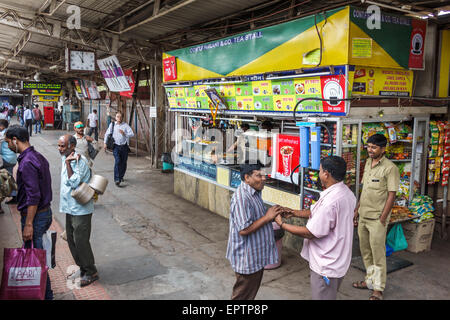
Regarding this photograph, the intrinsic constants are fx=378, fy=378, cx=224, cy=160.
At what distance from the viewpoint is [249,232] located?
3312mm

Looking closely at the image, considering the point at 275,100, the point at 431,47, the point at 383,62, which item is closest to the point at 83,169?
the point at 275,100

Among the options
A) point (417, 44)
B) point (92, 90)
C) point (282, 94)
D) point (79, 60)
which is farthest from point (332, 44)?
point (92, 90)

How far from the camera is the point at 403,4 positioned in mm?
5594

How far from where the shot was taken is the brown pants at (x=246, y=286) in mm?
3449

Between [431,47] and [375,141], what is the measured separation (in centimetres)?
284

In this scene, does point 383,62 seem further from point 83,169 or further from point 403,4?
point 83,169

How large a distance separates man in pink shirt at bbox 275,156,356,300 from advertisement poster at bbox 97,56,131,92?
12433mm

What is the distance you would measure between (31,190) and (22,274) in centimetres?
89

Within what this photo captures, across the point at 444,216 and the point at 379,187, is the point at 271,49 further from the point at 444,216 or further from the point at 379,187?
the point at 444,216

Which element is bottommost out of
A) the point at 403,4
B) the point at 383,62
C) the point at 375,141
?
the point at 375,141

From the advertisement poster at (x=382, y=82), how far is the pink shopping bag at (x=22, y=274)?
176 inches

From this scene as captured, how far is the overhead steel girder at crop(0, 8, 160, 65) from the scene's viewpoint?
1122 cm

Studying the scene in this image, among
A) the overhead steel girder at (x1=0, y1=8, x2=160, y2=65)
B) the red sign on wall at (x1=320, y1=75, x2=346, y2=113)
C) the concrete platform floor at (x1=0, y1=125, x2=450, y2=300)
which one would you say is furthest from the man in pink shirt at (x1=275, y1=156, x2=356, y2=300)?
the overhead steel girder at (x1=0, y1=8, x2=160, y2=65)
